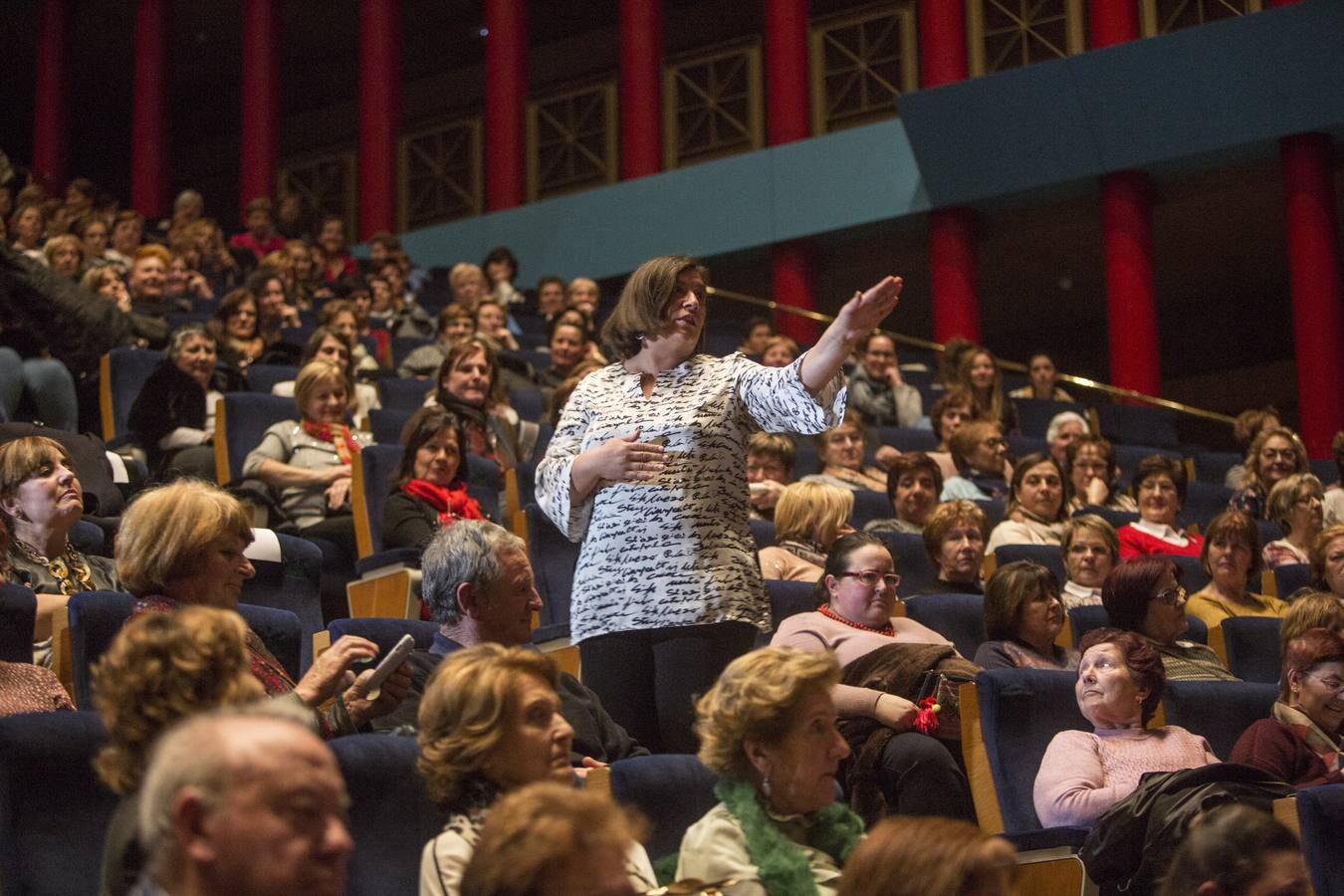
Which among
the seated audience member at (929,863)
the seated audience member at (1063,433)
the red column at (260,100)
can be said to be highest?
the red column at (260,100)

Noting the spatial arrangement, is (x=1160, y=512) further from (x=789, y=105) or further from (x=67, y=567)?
(x=789, y=105)

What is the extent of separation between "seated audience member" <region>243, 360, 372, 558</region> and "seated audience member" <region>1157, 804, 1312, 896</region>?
90.7 inches

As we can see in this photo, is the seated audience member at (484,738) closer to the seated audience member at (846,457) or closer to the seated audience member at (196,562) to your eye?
the seated audience member at (196,562)

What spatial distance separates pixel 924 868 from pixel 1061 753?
43.5 inches

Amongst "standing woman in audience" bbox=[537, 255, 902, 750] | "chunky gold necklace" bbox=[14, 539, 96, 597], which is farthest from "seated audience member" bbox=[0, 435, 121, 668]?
"standing woman in audience" bbox=[537, 255, 902, 750]

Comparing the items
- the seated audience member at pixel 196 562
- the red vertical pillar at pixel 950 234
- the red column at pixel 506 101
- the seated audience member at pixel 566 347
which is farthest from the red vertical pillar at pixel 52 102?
the seated audience member at pixel 196 562

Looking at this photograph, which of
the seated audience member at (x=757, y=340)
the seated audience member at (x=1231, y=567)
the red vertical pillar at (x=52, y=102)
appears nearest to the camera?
the seated audience member at (x=1231, y=567)

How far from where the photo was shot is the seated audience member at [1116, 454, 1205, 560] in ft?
13.2

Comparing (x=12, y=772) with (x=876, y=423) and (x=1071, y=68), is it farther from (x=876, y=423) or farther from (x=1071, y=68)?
(x=1071, y=68)

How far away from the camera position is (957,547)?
3.35 metres

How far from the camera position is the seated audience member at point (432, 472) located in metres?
3.40

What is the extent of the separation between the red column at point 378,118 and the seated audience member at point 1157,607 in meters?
6.40

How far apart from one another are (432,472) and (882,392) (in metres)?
2.42

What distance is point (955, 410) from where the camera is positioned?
498cm
